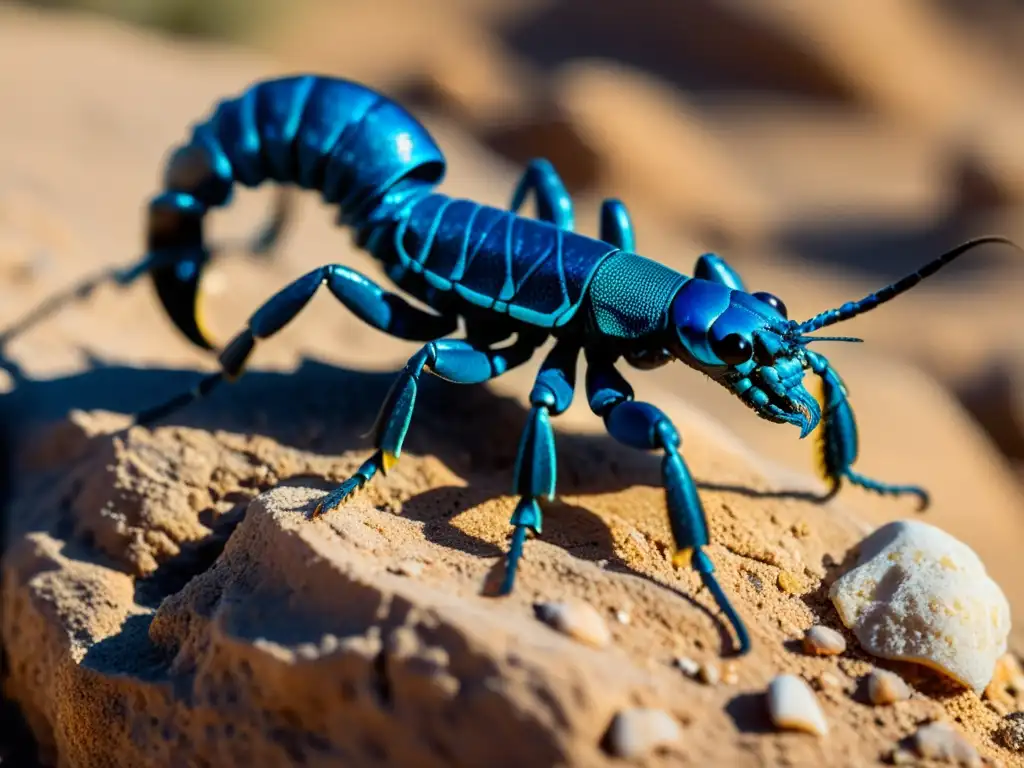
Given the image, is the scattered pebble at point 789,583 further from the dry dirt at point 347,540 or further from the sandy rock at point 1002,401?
the sandy rock at point 1002,401

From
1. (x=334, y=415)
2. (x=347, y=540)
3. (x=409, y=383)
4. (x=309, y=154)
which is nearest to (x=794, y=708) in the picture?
(x=347, y=540)

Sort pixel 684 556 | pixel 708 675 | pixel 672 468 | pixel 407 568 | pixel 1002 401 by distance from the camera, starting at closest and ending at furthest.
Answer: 1. pixel 708 675
2. pixel 407 568
3. pixel 684 556
4. pixel 672 468
5. pixel 1002 401

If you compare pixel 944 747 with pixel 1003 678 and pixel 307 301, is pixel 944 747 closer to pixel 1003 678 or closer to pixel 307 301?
pixel 1003 678

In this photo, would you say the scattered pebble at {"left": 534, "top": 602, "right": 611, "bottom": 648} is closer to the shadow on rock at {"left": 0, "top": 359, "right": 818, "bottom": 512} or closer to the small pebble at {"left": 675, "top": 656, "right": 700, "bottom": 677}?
the small pebble at {"left": 675, "top": 656, "right": 700, "bottom": 677}

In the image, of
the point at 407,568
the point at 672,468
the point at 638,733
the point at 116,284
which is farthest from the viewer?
the point at 116,284

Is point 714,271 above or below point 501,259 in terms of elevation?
above

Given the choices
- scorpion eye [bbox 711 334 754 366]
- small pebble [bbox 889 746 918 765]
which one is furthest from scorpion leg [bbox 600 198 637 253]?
small pebble [bbox 889 746 918 765]
